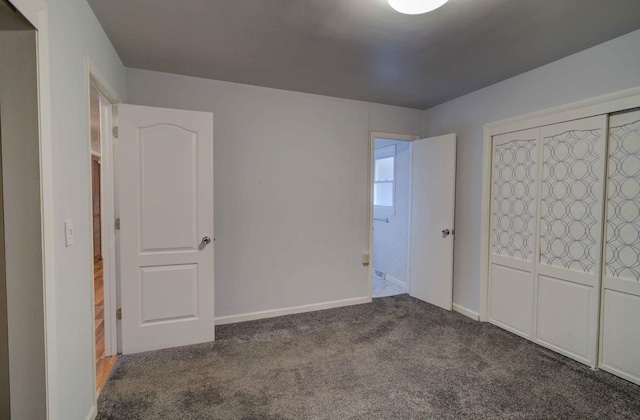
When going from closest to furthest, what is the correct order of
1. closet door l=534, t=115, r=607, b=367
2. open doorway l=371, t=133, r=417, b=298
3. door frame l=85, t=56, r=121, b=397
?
closet door l=534, t=115, r=607, b=367 → door frame l=85, t=56, r=121, b=397 → open doorway l=371, t=133, r=417, b=298

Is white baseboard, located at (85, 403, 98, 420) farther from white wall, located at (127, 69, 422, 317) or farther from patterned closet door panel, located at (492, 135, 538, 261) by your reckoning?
patterned closet door panel, located at (492, 135, 538, 261)

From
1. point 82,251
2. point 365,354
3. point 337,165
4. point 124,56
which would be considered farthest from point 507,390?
point 124,56

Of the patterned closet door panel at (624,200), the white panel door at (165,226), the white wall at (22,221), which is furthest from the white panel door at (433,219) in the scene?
the white wall at (22,221)

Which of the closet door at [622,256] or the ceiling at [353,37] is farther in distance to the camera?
the closet door at [622,256]

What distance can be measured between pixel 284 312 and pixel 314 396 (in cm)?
145

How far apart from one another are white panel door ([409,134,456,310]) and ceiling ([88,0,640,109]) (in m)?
0.88

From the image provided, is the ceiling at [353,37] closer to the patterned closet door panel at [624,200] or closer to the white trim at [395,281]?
the patterned closet door panel at [624,200]

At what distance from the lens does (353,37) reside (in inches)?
88.2

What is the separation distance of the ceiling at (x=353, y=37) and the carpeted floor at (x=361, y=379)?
2.46 m

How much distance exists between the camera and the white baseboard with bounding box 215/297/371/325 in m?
3.23

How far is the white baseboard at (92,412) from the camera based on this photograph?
177 centimetres

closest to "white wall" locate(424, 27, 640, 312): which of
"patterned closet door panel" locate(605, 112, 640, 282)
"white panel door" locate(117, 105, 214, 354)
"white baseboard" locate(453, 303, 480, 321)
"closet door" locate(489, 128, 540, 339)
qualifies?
"white baseboard" locate(453, 303, 480, 321)

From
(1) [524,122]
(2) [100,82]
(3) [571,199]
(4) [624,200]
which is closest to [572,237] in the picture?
(3) [571,199]

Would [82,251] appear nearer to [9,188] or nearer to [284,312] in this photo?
[9,188]
